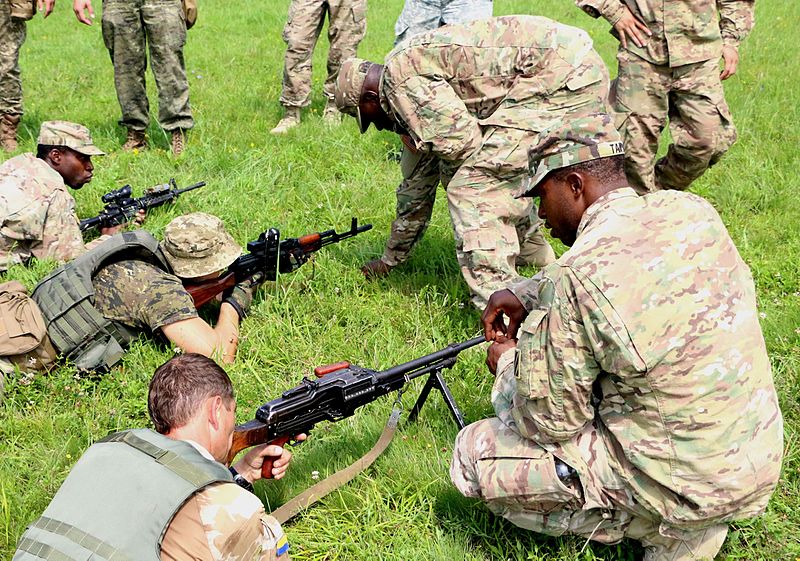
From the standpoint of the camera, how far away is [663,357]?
2.55 metres

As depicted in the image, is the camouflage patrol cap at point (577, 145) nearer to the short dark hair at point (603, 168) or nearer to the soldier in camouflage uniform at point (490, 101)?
the short dark hair at point (603, 168)

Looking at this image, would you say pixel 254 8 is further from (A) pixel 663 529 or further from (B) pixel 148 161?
(A) pixel 663 529

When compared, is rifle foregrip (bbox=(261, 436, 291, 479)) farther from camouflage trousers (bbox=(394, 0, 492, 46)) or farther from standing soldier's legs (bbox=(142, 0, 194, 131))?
standing soldier's legs (bbox=(142, 0, 194, 131))

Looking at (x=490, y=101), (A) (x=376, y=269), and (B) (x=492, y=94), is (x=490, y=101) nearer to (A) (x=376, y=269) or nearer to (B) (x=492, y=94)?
(B) (x=492, y=94)

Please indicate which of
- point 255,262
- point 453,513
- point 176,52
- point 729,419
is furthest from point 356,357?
point 176,52

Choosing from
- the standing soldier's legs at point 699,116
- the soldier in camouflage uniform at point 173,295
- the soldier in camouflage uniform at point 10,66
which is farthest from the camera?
the soldier in camouflage uniform at point 10,66

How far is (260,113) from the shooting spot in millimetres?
8531

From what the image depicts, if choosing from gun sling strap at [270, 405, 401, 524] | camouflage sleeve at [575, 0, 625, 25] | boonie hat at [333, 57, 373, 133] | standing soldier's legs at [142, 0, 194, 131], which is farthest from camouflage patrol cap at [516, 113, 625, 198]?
standing soldier's legs at [142, 0, 194, 131]

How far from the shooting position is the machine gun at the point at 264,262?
502cm

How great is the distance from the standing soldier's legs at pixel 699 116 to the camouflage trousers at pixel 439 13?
2203 millimetres

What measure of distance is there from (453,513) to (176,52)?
5.90 m

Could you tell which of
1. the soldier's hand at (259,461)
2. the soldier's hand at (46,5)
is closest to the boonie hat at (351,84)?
the soldier's hand at (259,461)

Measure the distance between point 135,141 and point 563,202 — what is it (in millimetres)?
5870

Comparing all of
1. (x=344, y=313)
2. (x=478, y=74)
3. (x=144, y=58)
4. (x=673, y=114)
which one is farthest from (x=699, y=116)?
(x=144, y=58)
